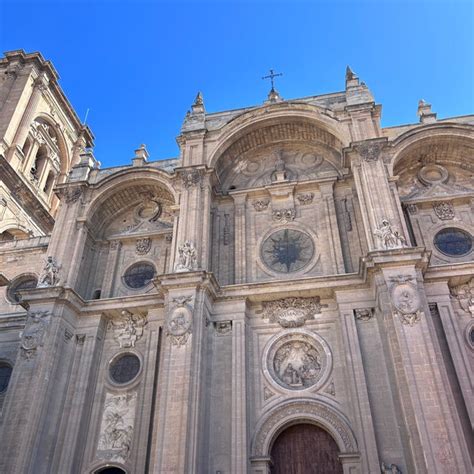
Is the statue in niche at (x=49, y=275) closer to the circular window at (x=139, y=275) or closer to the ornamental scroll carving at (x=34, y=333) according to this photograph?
the ornamental scroll carving at (x=34, y=333)

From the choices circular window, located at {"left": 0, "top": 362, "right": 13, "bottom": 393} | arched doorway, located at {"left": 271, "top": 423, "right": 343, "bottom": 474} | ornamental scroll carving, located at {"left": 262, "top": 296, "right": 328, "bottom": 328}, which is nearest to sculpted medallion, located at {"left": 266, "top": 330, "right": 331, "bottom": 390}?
ornamental scroll carving, located at {"left": 262, "top": 296, "right": 328, "bottom": 328}

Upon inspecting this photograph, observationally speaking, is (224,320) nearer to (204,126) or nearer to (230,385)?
(230,385)

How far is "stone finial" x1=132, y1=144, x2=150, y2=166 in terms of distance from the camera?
75.7 ft

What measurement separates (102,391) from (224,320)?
535 cm

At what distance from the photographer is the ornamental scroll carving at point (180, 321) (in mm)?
15727

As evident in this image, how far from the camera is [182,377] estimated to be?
14.8 m

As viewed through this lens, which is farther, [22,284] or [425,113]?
Answer: [22,284]

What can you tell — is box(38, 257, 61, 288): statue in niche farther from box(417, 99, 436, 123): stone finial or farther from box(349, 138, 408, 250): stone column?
box(417, 99, 436, 123): stone finial

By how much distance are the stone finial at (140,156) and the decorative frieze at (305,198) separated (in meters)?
8.02

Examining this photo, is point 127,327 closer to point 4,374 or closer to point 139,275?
point 139,275

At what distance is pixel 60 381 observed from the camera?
16891 mm

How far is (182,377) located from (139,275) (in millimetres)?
7039

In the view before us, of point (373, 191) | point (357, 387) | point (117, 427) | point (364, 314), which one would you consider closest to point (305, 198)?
point (373, 191)

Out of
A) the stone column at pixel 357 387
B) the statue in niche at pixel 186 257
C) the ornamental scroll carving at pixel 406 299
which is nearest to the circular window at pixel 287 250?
the stone column at pixel 357 387
